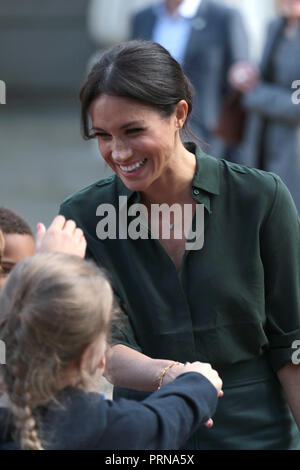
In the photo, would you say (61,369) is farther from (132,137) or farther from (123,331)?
(132,137)

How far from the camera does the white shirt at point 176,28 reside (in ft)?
20.3

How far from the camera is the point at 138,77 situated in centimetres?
251

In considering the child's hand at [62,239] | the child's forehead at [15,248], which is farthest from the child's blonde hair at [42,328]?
the child's forehead at [15,248]

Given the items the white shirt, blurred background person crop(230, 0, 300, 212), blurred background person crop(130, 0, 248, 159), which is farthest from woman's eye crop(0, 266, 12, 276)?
the white shirt

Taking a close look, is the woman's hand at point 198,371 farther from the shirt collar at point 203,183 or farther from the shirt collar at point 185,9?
the shirt collar at point 185,9

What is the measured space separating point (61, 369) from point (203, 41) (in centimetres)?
447

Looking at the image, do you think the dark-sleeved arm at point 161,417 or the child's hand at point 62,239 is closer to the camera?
the dark-sleeved arm at point 161,417

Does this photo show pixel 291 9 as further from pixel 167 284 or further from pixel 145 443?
pixel 145 443

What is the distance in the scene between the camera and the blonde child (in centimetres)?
198

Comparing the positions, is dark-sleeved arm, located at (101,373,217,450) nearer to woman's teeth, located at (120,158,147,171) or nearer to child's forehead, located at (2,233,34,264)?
woman's teeth, located at (120,158,147,171)

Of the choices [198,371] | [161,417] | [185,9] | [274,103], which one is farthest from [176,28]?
[161,417]

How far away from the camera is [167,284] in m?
2.61

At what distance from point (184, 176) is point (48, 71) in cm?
1419

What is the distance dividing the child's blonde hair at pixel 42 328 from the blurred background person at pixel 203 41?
4034 millimetres
